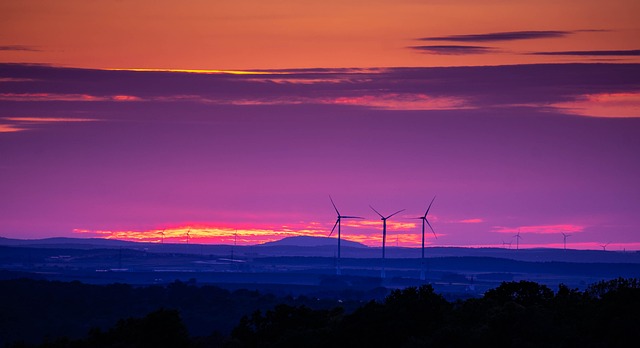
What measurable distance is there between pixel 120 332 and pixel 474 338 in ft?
117

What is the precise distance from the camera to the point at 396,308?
473 feet

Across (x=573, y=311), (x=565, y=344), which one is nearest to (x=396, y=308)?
(x=573, y=311)

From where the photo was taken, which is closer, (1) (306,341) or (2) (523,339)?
(2) (523,339)

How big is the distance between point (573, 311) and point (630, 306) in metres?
13.7

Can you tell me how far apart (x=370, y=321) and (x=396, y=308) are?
5.75 m

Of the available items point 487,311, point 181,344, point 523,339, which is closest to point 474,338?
point 523,339

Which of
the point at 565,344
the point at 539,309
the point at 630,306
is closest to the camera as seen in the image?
the point at 565,344

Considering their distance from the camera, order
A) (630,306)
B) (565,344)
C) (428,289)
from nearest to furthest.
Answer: (565,344), (630,306), (428,289)

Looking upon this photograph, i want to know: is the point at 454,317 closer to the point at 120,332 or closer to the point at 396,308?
the point at 396,308

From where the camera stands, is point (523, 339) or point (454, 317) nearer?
point (523, 339)

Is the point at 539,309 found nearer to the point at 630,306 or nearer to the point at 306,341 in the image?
the point at 630,306

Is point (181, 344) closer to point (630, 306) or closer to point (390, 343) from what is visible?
point (390, 343)

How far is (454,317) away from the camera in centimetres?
14012

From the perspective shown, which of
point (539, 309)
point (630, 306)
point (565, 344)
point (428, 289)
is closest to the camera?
point (565, 344)
